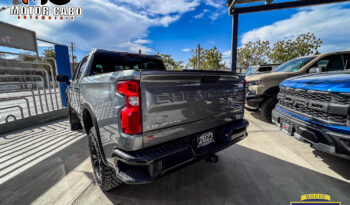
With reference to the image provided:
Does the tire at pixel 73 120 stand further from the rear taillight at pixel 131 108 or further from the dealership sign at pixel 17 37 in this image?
the rear taillight at pixel 131 108

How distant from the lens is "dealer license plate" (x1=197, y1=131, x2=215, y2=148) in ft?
5.78

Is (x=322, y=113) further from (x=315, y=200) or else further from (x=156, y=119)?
(x=156, y=119)

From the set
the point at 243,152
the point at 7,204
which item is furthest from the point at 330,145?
the point at 7,204

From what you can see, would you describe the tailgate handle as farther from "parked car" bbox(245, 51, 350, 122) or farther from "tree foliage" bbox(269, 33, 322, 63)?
"tree foliage" bbox(269, 33, 322, 63)

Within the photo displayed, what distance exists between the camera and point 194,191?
1958 millimetres

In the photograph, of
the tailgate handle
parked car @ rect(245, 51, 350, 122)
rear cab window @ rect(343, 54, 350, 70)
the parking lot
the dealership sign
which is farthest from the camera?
the dealership sign

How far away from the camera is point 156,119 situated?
4.61 ft

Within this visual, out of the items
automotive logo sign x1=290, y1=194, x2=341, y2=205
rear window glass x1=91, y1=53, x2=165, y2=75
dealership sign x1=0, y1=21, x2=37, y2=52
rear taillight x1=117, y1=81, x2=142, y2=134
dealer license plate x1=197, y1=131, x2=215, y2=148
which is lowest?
automotive logo sign x1=290, y1=194, x2=341, y2=205

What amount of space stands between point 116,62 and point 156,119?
6.55ft

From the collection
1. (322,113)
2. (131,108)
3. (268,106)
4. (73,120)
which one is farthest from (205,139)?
(73,120)

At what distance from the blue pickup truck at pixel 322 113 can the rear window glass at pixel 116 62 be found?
2.83 meters

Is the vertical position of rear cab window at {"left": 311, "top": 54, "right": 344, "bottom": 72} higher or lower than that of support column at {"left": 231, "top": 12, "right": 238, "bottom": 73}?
lower

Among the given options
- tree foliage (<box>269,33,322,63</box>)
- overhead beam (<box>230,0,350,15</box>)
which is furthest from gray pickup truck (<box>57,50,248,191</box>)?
tree foliage (<box>269,33,322,63</box>)

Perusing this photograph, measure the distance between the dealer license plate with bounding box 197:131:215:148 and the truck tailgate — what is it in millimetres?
196
